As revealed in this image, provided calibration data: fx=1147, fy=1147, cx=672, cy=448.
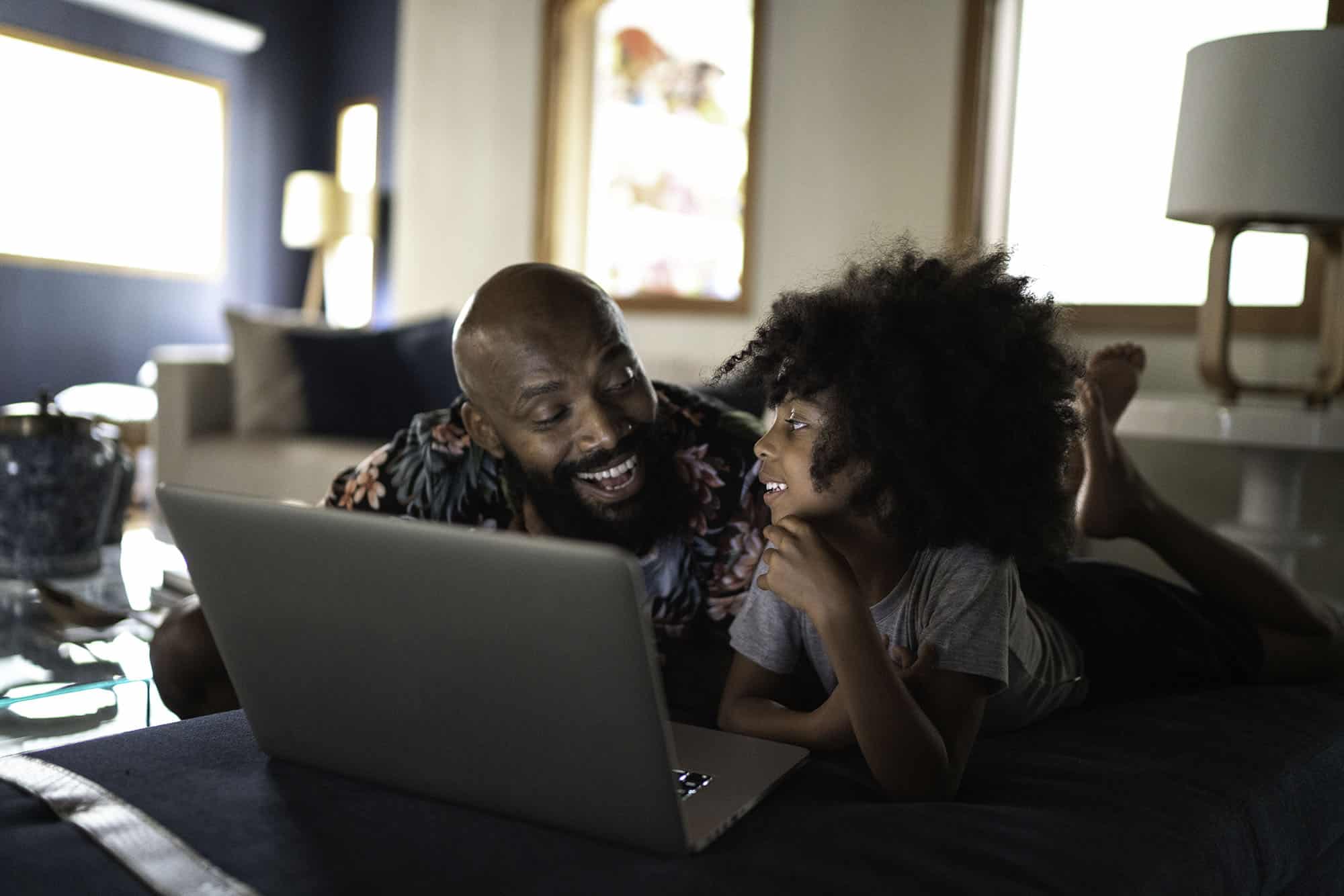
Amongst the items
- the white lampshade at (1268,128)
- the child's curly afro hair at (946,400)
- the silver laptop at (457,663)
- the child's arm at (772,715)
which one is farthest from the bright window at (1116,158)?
the silver laptop at (457,663)

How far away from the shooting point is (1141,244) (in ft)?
10.4

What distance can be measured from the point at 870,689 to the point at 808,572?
0.32 ft

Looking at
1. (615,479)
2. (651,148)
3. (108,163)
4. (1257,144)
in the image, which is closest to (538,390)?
(615,479)

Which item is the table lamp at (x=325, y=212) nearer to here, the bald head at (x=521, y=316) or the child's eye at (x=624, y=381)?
the bald head at (x=521, y=316)

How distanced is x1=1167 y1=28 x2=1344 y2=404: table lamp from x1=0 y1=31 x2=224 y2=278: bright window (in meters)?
5.23

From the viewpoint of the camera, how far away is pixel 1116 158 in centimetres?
320

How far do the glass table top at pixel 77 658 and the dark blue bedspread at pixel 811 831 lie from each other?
371mm

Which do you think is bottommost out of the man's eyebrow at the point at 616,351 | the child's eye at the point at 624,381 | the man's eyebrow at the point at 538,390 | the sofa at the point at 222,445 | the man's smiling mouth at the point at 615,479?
the sofa at the point at 222,445

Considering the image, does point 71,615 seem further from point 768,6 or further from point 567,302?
point 768,6

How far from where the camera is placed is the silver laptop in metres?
0.62

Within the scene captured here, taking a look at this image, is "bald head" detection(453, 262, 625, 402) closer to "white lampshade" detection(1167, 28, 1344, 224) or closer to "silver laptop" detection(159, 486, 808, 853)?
"silver laptop" detection(159, 486, 808, 853)

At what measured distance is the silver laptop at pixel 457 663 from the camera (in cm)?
62

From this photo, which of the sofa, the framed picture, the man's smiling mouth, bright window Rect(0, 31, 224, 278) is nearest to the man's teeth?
the man's smiling mouth

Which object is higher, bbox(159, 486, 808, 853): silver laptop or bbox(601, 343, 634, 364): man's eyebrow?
bbox(601, 343, 634, 364): man's eyebrow
